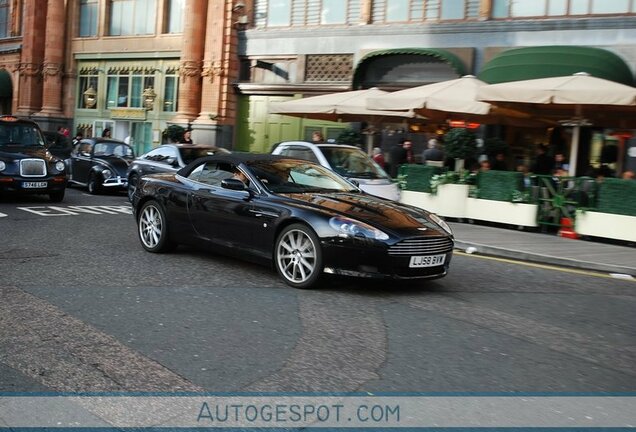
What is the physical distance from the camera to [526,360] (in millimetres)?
5270

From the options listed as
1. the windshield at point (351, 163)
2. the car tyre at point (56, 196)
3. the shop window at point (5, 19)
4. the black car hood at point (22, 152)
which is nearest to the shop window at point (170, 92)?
the shop window at point (5, 19)

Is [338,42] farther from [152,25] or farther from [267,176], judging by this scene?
[267,176]

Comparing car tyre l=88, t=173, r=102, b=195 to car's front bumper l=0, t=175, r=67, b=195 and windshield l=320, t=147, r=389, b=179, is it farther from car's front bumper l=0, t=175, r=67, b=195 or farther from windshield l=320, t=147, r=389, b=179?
windshield l=320, t=147, r=389, b=179

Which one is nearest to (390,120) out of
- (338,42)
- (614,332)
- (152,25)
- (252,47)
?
(338,42)

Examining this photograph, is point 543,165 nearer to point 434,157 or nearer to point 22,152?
point 434,157

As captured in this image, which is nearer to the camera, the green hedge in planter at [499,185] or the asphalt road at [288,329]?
the asphalt road at [288,329]

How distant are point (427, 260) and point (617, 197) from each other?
20.8ft

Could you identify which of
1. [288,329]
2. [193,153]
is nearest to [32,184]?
[193,153]

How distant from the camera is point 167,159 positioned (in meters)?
16.5

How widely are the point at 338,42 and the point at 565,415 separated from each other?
21445 mm

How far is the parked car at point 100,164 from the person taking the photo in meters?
18.8

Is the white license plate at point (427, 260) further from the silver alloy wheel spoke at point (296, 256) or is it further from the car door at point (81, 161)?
the car door at point (81, 161)

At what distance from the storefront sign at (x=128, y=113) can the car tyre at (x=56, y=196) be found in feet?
52.1

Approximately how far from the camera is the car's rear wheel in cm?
726
